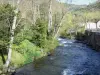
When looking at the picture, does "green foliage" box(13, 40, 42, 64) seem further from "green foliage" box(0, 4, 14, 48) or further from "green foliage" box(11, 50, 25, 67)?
"green foliage" box(0, 4, 14, 48)

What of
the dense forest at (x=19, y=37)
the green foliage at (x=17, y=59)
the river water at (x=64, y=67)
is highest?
the dense forest at (x=19, y=37)

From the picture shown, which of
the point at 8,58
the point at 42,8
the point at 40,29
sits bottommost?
the point at 8,58

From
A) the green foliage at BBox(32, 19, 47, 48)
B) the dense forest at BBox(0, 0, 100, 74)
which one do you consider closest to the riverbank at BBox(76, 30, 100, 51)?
the dense forest at BBox(0, 0, 100, 74)

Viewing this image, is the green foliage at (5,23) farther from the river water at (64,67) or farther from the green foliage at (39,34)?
the green foliage at (39,34)

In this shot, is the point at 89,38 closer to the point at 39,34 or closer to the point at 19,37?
the point at 39,34

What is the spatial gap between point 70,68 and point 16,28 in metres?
8.63

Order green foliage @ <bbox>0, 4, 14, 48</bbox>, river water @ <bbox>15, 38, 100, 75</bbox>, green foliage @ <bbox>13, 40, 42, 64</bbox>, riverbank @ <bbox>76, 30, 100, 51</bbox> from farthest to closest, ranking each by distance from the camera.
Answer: riverbank @ <bbox>76, 30, 100, 51</bbox> → green foliage @ <bbox>13, 40, 42, 64</bbox> → river water @ <bbox>15, 38, 100, 75</bbox> → green foliage @ <bbox>0, 4, 14, 48</bbox>

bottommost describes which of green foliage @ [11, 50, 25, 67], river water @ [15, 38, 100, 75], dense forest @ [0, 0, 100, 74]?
river water @ [15, 38, 100, 75]

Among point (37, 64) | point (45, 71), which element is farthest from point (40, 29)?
point (45, 71)

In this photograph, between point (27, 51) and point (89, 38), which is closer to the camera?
point (27, 51)

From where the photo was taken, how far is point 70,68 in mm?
31672

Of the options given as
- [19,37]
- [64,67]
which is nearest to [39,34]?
[19,37]

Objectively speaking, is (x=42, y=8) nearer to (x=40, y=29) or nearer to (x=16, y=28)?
(x=40, y=29)

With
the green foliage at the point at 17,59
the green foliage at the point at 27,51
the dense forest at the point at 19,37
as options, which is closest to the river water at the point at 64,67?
the green foliage at the point at 17,59
